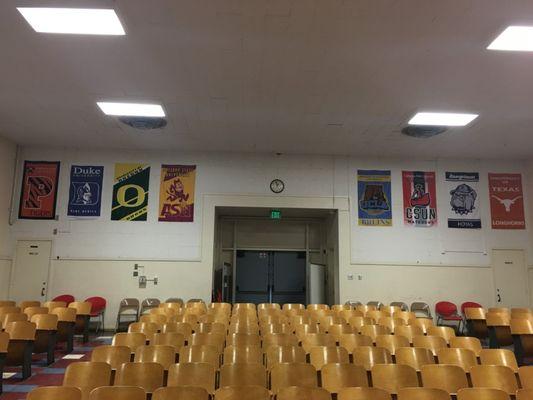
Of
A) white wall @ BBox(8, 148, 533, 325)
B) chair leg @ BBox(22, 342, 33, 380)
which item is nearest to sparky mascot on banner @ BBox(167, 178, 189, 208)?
white wall @ BBox(8, 148, 533, 325)

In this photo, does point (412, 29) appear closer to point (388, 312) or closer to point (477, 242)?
point (388, 312)

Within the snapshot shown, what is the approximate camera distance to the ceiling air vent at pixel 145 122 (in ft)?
25.1

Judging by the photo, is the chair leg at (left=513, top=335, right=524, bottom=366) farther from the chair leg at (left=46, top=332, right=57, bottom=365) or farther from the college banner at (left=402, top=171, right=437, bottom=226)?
the chair leg at (left=46, top=332, right=57, bottom=365)

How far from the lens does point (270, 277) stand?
1148 centimetres

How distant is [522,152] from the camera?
9.32 metres

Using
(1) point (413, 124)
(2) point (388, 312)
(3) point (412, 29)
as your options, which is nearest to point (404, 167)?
(1) point (413, 124)

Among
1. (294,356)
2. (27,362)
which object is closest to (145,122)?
(27,362)

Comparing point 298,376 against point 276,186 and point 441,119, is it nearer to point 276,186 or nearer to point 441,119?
A: point 441,119

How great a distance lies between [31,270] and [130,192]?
285 cm

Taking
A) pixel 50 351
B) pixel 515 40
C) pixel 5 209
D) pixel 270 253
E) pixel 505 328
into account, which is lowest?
pixel 50 351

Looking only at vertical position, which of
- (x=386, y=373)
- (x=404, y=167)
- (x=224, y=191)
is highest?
(x=404, y=167)

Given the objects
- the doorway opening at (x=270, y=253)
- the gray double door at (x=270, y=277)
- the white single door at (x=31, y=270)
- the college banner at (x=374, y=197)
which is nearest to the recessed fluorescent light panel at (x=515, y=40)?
the college banner at (x=374, y=197)

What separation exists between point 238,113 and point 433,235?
572cm

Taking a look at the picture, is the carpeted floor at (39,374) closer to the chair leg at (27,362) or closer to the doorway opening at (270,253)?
the chair leg at (27,362)
